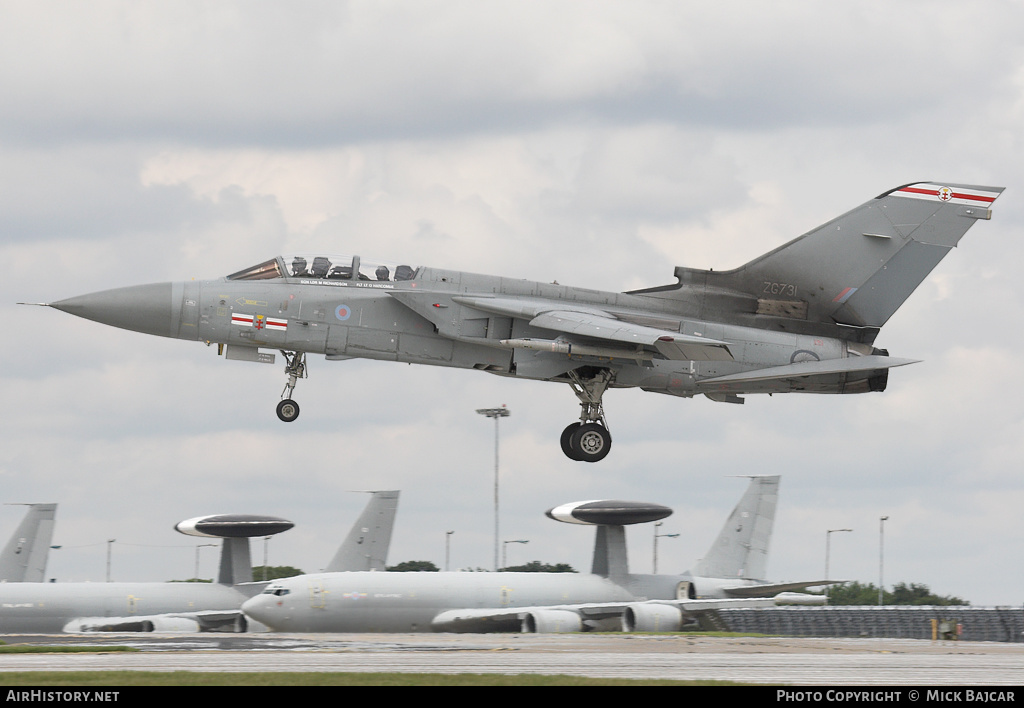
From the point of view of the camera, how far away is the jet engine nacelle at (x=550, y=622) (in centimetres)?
4831

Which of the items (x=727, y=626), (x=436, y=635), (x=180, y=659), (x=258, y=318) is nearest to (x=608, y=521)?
(x=727, y=626)

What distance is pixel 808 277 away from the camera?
31562mm

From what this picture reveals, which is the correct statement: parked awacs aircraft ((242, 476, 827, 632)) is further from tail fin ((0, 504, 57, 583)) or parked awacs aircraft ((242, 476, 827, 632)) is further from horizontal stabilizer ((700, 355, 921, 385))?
horizontal stabilizer ((700, 355, 921, 385))

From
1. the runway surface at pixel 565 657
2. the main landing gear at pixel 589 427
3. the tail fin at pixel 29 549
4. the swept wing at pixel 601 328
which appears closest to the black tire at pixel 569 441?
the main landing gear at pixel 589 427

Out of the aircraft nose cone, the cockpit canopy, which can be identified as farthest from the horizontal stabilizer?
the aircraft nose cone

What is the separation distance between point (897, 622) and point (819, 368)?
113ft

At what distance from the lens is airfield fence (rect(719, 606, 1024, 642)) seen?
5606cm

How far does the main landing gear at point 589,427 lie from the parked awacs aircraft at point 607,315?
0.03 m

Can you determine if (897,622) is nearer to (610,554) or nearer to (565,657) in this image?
(610,554)

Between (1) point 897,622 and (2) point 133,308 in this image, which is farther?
(1) point 897,622

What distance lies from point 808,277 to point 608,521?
81.7 feet

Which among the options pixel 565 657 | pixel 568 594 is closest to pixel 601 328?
pixel 565 657

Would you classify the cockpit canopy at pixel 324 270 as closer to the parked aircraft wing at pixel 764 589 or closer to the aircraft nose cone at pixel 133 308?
the aircraft nose cone at pixel 133 308

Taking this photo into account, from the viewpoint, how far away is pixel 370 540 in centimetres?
5619
